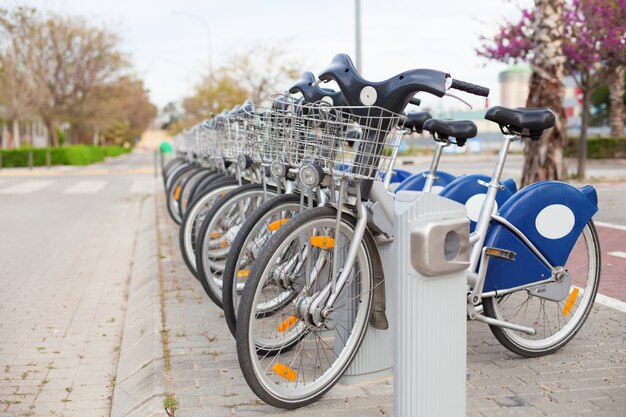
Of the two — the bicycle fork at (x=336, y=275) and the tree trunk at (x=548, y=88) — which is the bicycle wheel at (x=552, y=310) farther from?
the tree trunk at (x=548, y=88)

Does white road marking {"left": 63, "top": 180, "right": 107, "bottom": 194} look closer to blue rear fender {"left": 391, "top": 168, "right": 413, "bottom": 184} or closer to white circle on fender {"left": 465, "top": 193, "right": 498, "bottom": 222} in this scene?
blue rear fender {"left": 391, "top": 168, "right": 413, "bottom": 184}

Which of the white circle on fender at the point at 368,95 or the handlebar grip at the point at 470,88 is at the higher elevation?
the handlebar grip at the point at 470,88

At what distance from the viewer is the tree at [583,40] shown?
16234mm

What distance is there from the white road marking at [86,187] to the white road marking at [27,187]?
2.71 ft

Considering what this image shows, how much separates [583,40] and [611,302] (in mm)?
13418

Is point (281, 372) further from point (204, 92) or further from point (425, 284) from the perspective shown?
point (204, 92)

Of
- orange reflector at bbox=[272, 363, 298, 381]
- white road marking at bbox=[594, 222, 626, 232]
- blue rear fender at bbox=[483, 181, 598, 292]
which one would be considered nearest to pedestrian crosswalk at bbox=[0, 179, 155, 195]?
white road marking at bbox=[594, 222, 626, 232]

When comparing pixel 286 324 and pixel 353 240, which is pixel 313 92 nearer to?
pixel 353 240

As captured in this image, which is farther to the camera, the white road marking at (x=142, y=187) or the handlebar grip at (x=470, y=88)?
Answer: the white road marking at (x=142, y=187)

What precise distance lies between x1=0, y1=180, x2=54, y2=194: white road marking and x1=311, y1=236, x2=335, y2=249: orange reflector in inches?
620

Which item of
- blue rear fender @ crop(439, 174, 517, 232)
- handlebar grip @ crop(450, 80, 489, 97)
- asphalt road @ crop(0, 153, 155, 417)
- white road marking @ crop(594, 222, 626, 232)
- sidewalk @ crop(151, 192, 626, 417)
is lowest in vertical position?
asphalt road @ crop(0, 153, 155, 417)

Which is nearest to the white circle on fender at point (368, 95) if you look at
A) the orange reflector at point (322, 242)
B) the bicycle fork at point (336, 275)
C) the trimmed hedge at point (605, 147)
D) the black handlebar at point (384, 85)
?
the black handlebar at point (384, 85)

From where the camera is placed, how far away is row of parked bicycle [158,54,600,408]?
10.2 ft

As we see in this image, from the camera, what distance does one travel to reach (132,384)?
3.77m
